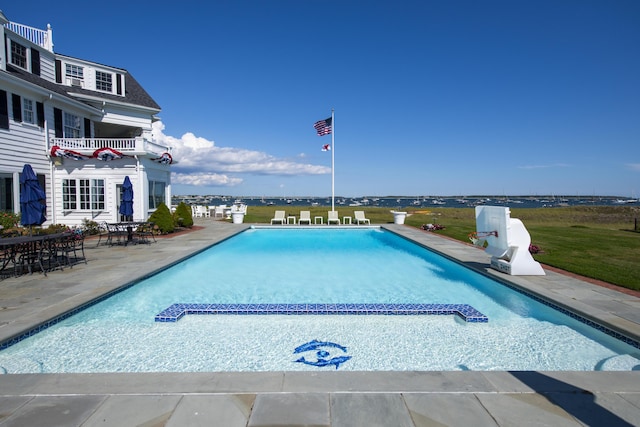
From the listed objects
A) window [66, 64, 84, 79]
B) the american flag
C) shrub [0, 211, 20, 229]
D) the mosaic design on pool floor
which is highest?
window [66, 64, 84, 79]

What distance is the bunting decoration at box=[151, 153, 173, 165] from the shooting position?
18.6 m

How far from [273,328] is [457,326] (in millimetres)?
3201

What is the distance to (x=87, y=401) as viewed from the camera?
3.20 m

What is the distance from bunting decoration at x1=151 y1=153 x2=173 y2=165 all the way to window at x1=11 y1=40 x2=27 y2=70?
6.65 metres

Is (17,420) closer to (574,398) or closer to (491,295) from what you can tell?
(574,398)

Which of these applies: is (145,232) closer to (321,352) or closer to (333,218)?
(333,218)

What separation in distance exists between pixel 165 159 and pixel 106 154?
319 centimetres

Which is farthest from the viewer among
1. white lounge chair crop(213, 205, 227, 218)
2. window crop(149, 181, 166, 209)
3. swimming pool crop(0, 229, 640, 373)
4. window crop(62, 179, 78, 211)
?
white lounge chair crop(213, 205, 227, 218)

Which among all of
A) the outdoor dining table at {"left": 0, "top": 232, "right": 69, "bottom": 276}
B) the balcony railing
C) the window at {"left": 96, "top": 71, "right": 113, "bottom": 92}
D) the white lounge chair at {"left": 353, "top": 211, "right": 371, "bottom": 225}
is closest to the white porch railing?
the window at {"left": 96, "top": 71, "right": 113, "bottom": 92}

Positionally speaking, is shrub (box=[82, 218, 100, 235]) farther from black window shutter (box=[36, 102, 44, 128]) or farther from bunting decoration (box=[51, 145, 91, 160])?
black window shutter (box=[36, 102, 44, 128])

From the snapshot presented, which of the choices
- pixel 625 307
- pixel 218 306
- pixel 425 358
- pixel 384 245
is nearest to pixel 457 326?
pixel 425 358

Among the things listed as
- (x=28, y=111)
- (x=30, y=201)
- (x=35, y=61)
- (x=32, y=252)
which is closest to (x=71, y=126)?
(x=28, y=111)

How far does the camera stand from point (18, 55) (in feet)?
51.1

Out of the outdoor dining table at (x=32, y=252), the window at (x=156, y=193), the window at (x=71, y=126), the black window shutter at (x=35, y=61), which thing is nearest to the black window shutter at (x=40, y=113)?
the window at (x=71, y=126)
